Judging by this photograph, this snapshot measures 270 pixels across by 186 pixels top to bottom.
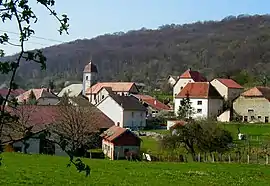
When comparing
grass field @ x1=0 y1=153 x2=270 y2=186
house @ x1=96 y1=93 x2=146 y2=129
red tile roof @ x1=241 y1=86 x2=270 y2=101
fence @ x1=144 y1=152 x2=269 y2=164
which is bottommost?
fence @ x1=144 y1=152 x2=269 y2=164

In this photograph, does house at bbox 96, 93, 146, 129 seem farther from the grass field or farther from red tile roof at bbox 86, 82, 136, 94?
the grass field

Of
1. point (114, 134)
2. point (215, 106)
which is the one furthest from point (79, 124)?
point (215, 106)

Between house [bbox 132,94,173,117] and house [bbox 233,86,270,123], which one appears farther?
house [bbox 132,94,173,117]

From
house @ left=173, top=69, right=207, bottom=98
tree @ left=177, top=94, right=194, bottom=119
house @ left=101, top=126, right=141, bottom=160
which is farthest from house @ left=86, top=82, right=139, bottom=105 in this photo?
house @ left=101, top=126, right=141, bottom=160

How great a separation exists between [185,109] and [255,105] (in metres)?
9.73

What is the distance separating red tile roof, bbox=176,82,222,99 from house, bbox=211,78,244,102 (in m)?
4.09

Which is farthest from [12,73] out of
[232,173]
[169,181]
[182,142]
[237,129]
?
[237,129]

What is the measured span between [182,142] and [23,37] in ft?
106

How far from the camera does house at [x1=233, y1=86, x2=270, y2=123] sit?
68188 millimetres

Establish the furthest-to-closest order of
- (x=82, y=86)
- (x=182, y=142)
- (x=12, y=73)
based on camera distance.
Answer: (x=82, y=86)
(x=182, y=142)
(x=12, y=73)

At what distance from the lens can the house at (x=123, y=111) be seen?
64625 mm

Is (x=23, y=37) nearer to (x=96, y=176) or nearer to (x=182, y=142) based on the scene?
(x=96, y=176)

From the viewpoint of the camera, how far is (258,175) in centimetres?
2430

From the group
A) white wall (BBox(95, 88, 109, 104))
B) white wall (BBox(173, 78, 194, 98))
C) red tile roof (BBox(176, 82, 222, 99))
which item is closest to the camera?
red tile roof (BBox(176, 82, 222, 99))
